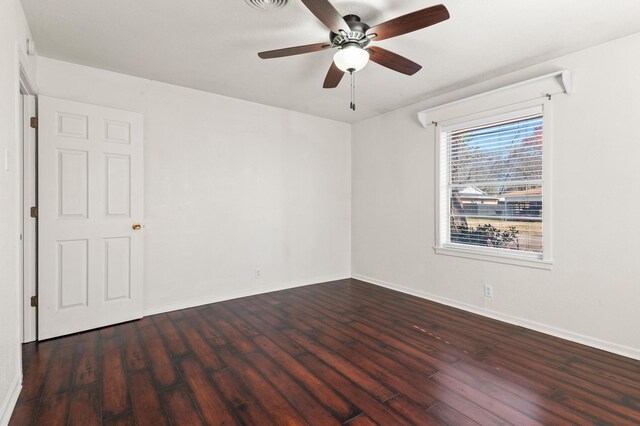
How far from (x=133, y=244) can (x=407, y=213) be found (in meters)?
A: 3.39

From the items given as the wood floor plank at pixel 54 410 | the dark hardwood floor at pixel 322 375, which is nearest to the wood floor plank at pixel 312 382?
the dark hardwood floor at pixel 322 375

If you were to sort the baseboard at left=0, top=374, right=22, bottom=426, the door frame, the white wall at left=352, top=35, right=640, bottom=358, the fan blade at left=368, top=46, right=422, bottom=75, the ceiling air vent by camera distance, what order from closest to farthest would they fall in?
1. the baseboard at left=0, top=374, right=22, bottom=426
2. the ceiling air vent
3. the fan blade at left=368, top=46, right=422, bottom=75
4. the white wall at left=352, top=35, right=640, bottom=358
5. the door frame

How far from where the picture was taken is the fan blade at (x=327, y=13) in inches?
71.1

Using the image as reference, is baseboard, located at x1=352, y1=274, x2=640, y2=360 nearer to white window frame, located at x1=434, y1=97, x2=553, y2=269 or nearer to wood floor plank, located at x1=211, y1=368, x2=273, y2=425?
white window frame, located at x1=434, y1=97, x2=553, y2=269

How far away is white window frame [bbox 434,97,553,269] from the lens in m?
3.07

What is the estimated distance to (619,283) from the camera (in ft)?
8.74

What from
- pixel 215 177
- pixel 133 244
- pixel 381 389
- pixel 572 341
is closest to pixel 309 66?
pixel 215 177

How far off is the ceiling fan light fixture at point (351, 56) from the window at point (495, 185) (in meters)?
1.98

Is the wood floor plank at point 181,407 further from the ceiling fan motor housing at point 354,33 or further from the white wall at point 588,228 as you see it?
the white wall at point 588,228

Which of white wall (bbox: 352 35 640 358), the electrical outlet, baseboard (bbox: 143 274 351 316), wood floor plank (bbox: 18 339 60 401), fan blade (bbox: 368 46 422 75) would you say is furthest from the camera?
baseboard (bbox: 143 274 351 316)

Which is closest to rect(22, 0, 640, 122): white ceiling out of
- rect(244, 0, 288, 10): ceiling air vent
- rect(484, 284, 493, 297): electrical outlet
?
rect(244, 0, 288, 10): ceiling air vent

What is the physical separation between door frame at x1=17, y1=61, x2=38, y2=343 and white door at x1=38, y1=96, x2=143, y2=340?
2.3 inches

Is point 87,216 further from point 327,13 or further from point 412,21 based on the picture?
point 412,21

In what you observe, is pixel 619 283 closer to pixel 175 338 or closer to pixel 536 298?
pixel 536 298
